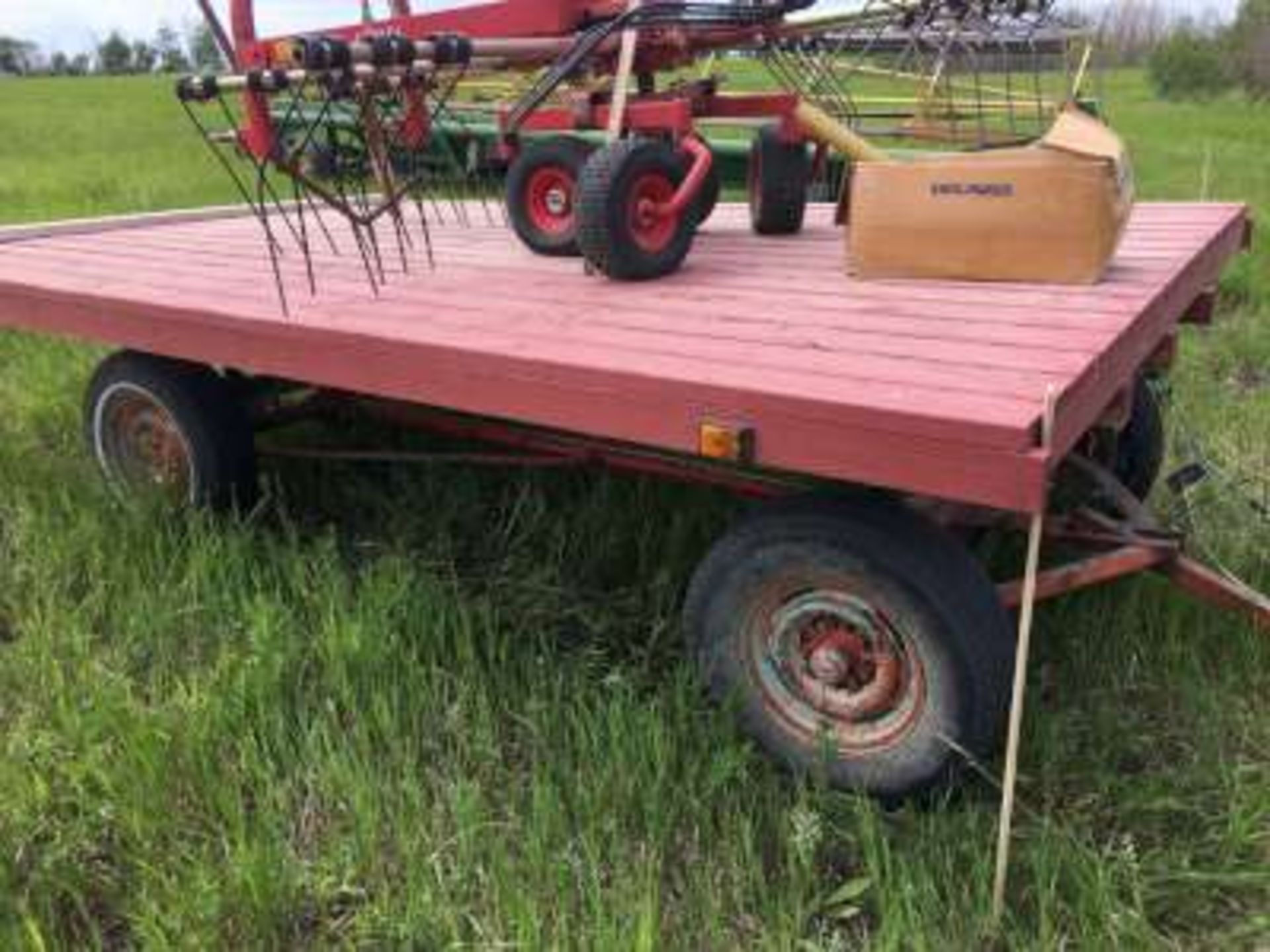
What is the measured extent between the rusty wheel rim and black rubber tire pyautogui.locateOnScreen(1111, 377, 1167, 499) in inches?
95.4

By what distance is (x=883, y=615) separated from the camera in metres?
2.38

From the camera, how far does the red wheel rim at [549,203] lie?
369 cm

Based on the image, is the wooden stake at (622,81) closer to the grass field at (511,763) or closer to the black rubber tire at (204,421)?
the grass field at (511,763)

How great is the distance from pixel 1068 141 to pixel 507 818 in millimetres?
1678

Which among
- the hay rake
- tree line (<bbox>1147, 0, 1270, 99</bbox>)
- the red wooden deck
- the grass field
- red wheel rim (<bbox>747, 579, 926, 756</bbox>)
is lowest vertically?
the grass field

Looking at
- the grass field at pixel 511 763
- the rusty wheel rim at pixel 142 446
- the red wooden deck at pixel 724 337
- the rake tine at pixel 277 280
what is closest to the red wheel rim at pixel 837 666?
the grass field at pixel 511 763

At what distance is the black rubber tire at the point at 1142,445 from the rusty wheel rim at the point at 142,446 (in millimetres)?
2423

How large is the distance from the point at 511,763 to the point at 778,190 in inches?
79.2

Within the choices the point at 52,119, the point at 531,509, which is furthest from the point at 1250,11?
the point at 531,509

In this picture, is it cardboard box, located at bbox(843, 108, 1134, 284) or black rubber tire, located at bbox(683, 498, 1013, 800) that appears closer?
black rubber tire, located at bbox(683, 498, 1013, 800)

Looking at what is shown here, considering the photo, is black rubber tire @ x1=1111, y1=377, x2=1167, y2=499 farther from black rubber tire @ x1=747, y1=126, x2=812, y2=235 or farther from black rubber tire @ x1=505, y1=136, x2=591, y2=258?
black rubber tire @ x1=505, y1=136, x2=591, y2=258

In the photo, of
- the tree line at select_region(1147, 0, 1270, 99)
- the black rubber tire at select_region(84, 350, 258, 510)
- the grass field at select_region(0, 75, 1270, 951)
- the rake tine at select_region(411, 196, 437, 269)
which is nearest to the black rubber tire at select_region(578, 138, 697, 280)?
the rake tine at select_region(411, 196, 437, 269)

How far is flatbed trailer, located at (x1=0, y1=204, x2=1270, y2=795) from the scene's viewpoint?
2152mm

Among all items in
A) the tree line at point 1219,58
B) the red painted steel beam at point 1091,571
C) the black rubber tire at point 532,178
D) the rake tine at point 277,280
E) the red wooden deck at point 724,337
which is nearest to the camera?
the red wooden deck at point 724,337
